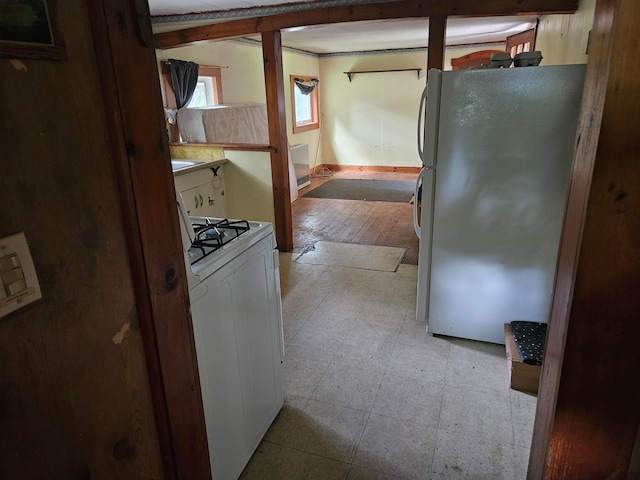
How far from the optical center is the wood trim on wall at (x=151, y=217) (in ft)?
2.57

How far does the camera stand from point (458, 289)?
2.54 m

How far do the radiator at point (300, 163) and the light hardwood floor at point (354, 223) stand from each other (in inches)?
19.7

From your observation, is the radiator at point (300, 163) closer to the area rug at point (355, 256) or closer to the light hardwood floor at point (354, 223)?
the light hardwood floor at point (354, 223)

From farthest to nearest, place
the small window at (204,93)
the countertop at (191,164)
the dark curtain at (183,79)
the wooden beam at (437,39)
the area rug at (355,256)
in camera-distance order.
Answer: the small window at (204,93)
the dark curtain at (183,79)
the area rug at (355,256)
the countertop at (191,164)
the wooden beam at (437,39)

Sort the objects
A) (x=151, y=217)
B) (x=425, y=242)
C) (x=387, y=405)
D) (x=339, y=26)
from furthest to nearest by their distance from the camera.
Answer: (x=339, y=26) < (x=425, y=242) < (x=387, y=405) < (x=151, y=217)

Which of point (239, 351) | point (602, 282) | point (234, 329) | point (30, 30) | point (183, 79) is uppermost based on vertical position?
point (183, 79)

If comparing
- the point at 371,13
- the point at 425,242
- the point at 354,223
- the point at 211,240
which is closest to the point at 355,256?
the point at 354,223

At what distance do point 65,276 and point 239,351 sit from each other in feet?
3.01

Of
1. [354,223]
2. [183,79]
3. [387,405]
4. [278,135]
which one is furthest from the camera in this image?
[354,223]

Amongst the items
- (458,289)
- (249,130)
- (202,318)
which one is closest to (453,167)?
(458,289)

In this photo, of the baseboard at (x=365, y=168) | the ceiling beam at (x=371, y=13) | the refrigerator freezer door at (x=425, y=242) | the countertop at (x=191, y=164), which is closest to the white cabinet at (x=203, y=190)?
the countertop at (x=191, y=164)

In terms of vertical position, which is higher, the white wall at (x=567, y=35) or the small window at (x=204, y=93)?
the white wall at (x=567, y=35)

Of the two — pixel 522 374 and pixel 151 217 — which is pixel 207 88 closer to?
pixel 522 374

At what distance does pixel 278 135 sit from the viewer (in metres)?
3.91
